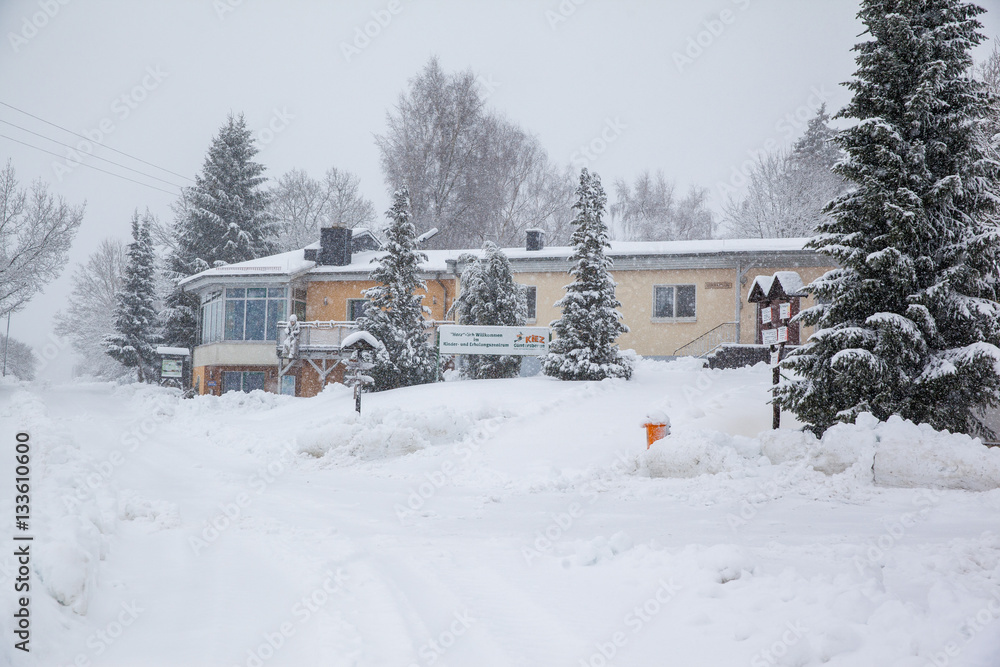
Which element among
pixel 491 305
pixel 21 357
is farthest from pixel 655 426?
pixel 21 357

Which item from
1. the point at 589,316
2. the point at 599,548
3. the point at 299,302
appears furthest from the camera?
the point at 299,302

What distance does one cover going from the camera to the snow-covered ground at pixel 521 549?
3.72m

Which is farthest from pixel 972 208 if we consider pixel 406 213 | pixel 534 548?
pixel 406 213

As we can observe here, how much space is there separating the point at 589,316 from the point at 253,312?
54.8ft

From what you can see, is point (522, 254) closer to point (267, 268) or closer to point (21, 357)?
point (267, 268)

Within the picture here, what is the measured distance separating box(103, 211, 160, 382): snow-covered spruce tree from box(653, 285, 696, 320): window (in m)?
27.8

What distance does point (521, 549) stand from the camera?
5934 millimetres

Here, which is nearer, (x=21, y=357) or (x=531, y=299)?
(x=531, y=299)

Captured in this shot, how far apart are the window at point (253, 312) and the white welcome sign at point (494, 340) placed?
1186 cm

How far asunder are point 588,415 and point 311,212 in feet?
124

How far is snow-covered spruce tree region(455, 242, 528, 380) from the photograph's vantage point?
67.7 ft

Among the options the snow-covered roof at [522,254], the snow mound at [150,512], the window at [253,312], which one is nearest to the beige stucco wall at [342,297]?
the snow-covered roof at [522,254]

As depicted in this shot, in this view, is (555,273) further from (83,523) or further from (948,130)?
(83,523)

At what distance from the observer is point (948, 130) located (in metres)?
10.1
